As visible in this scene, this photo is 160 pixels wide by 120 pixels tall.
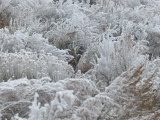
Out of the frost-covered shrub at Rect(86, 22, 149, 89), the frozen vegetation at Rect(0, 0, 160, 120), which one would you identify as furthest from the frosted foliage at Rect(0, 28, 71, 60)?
the frost-covered shrub at Rect(86, 22, 149, 89)

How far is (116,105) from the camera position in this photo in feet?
7.36

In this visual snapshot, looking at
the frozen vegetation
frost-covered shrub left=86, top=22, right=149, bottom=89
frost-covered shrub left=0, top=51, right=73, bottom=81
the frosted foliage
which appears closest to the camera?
the frozen vegetation

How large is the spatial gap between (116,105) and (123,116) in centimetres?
9

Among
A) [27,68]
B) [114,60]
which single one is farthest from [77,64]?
[27,68]

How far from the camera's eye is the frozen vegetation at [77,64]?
2199mm

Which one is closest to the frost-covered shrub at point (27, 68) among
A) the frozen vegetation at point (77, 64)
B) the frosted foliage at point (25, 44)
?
the frozen vegetation at point (77, 64)

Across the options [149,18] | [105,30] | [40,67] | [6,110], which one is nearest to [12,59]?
[40,67]

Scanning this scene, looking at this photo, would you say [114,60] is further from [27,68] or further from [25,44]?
[25,44]

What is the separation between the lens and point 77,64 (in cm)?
354

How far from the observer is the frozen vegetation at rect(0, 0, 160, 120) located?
7.22ft

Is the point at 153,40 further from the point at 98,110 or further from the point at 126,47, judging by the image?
the point at 98,110

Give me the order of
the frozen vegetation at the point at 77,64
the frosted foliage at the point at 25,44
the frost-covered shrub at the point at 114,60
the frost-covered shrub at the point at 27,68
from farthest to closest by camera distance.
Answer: the frosted foliage at the point at 25,44, the frost-covered shrub at the point at 114,60, the frost-covered shrub at the point at 27,68, the frozen vegetation at the point at 77,64

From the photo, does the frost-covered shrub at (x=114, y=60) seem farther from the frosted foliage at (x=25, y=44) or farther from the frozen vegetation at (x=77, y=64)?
the frosted foliage at (x=25, y=44)

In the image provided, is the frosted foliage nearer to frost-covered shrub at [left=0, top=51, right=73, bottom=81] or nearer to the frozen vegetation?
the frozen vegetation
